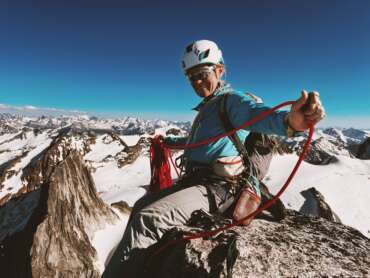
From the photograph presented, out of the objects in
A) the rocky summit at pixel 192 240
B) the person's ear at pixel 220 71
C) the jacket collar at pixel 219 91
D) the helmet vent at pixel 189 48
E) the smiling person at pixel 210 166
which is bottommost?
the rocky summit at pixel 192 240

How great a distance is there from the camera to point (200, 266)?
382cm

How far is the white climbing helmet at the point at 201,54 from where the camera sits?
5766 mm

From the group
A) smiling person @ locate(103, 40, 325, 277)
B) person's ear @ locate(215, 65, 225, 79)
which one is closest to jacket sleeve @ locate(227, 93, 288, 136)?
smiling person @ locate(103, 40, 325, 277)

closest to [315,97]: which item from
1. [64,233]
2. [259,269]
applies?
[259,269]

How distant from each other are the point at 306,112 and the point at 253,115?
3.33 ft

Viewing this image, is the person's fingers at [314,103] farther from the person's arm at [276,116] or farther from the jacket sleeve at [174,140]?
the jacket sleeve at [174,140]

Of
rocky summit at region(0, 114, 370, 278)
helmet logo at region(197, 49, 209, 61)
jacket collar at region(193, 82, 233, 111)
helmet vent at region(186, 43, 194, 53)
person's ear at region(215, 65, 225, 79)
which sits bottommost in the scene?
rocky summit at region(0, 114, 370, 278)

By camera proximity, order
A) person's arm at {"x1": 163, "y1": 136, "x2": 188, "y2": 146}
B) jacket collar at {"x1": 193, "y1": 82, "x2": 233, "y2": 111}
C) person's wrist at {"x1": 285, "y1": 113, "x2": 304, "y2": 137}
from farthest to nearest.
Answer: person's arm at {"x1": 163, "y1": 136, "x2": 188, "y2": 146}
jacket collar at {"x1": 193, "y1": 82, "x2": 233, "y2": 111}
person's wrist at {"x1": 285, "y1": 113, "x2": 304, "y2": 137}

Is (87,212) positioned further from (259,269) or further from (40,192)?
(259,269)

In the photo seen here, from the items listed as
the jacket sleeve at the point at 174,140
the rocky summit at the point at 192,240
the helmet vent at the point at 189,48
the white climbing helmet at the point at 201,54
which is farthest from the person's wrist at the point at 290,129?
the jacket sleeve at the point at 174,140

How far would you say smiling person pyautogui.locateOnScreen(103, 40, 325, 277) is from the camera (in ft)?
13.9

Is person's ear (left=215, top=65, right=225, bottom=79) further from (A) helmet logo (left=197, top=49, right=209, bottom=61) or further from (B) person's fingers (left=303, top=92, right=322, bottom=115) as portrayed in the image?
(B) person's fingers (left=303, top=92, right=322, bottom=115)

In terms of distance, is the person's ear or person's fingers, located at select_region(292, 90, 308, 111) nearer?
person's fingers, located at select_region(292, 90, 308, 111)

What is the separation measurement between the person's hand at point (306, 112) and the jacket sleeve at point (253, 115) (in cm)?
20
